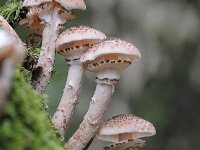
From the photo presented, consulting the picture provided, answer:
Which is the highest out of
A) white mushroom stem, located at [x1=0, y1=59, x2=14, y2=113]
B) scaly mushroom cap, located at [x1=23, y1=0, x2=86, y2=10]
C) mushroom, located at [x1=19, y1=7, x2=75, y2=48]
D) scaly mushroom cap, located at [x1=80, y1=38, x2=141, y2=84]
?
scaly mushroom cap, located at [x1=23, y1=0, x2=86, y2=10]

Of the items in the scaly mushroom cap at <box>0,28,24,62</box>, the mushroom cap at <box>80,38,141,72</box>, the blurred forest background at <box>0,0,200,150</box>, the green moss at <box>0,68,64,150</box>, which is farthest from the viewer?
the blurred forest background at <box>0,0,200,150</box>

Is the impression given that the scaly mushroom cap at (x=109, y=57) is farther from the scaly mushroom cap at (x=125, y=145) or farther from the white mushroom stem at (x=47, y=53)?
the scaly mushroom cap at (x=125, y=145)

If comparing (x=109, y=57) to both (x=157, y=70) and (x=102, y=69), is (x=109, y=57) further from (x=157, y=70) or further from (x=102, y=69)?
(x=157, y=70)

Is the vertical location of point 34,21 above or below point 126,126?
above

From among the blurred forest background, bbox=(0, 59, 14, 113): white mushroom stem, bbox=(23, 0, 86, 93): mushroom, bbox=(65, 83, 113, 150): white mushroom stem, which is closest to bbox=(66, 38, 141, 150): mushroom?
bbox=(65, 83, 113, 150): white mushroom stem

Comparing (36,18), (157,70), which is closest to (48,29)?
(36,18)

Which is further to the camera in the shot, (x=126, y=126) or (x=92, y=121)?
(x=92, y=121)

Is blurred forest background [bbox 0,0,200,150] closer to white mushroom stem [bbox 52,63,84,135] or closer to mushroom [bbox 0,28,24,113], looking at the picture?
white mushroom stem [bbox 52,63,84,135]

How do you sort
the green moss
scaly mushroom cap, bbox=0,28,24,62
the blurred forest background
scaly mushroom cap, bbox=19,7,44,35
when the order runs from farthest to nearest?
the blurred forest background, scaly mushroom cap, bbox=19,7,44,35, the green moss, scaly mushroom cap, bbox=0,28,24,62
